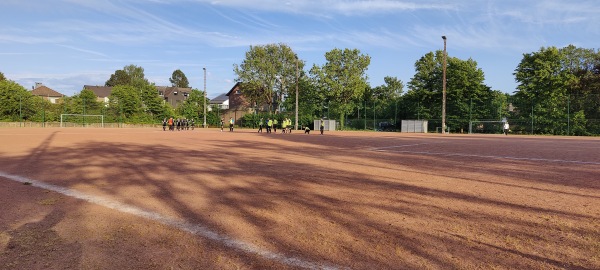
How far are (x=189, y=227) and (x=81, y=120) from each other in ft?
174

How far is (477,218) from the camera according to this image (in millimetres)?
4918

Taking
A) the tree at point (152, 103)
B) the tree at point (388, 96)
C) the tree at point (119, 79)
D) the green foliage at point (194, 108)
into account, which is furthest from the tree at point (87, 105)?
the tree at point (119, 79)

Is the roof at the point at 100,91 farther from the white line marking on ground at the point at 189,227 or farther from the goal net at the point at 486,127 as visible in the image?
the white line marking on ground at the point at 189,227

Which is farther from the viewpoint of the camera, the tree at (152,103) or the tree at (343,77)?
the tree at (152,103)

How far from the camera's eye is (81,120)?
5031 cm

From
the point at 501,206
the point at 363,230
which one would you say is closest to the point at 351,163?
the point at 501,206

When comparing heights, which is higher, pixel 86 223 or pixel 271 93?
pixel 271 93

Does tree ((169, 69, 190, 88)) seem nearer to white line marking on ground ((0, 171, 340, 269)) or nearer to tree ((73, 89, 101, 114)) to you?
tree ((73, 89, 101, 114))

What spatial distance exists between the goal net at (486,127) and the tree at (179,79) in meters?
119

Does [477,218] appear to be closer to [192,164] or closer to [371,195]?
[371,195]

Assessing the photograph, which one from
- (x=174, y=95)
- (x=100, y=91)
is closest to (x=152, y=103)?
(x=100, y=91)

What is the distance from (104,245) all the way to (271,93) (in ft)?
190

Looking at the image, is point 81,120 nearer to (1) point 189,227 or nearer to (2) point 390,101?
(2) point 390,101

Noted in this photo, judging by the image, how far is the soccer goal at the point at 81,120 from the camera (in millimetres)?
49312
